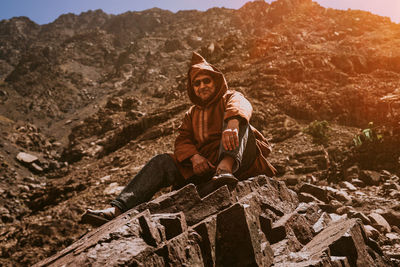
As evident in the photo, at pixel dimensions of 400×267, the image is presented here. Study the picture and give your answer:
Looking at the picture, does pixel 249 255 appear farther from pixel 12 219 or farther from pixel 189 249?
pixel 12 219

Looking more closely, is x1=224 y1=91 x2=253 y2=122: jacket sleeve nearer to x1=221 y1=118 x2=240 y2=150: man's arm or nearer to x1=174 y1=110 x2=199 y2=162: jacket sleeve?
x1=221 y1=118 x2=240 y2=150: man's arm

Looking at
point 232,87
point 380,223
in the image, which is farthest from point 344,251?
point 232,87

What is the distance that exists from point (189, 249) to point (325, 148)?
7.92 meters

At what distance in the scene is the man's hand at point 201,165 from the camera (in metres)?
2.88

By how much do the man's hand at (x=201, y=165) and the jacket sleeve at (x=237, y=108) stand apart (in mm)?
468

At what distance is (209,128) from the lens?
3260 mm

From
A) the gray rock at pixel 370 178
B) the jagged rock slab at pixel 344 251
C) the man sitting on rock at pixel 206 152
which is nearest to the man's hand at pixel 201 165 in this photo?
the man sitting on rock at pixel 206 152

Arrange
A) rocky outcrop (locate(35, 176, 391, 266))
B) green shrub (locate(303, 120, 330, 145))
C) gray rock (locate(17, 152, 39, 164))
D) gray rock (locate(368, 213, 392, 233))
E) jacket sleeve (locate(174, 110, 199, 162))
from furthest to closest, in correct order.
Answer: gray rock (locate(17, 152, 39, 164))
green shrub (locate(303, 120, 330, 145))
gray rock (locate(368, 213, 392, 233))
jacket sleeve (locate(174, 110, 199, 162))
rocky outcrop (locate(35, 176, 391, 266))

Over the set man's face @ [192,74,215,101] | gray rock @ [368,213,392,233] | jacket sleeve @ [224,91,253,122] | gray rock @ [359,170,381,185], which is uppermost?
man's face @ [192,74,215,101]

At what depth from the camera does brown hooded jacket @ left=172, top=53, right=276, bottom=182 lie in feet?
10.1

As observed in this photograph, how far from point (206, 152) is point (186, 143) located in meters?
0.24

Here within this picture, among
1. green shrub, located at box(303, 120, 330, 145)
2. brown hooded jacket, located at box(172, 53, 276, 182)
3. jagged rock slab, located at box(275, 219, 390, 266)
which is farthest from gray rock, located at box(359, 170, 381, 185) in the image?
green shrub, located at box(303, 120, 330, 145)

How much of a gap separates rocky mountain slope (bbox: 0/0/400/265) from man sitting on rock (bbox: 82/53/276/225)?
1578mm

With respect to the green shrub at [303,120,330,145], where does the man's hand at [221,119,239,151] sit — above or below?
above
